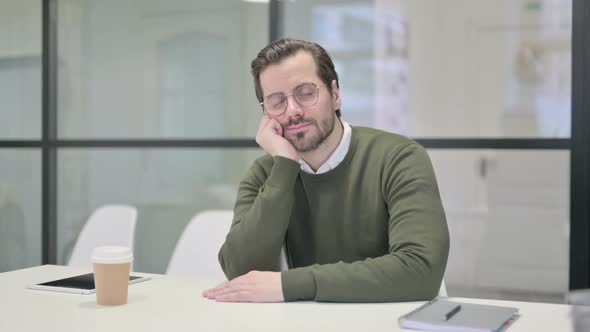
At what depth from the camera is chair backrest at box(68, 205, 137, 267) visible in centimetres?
280

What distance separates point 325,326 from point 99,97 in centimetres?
301

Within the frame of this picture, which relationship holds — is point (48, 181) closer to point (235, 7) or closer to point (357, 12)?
point (235, 7)

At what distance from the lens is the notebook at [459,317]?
125 cm

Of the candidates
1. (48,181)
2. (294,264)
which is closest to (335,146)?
(294,264)

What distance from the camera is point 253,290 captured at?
1.53m

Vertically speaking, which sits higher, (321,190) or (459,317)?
(321,190)

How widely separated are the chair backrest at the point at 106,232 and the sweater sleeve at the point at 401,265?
1.39 metres

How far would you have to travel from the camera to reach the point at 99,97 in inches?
155

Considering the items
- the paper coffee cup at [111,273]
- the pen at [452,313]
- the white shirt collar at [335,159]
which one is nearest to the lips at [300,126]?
the white shirt collar at [335,159]

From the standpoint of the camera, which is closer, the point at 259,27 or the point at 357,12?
the point at 357,12

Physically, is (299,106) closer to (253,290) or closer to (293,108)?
(293,108)

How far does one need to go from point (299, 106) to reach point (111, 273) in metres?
0.75

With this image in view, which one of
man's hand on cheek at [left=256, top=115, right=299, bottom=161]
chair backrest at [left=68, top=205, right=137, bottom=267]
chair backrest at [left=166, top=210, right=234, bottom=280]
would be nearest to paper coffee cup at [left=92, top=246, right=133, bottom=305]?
man's hand on cheek at [left=256, top=115, right=299, bottom=161]

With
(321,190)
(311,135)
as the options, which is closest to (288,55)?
(311,135)
